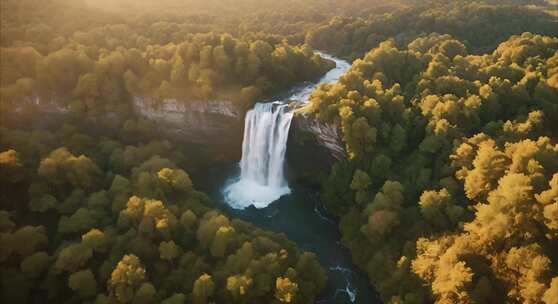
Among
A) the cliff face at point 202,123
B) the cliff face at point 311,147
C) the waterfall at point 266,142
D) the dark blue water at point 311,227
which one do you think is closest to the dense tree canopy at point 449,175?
the dark blue water at point 311,227

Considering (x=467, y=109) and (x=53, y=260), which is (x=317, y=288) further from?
(x=467, y=109)

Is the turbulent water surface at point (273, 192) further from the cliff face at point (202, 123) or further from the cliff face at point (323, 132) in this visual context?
the cliff face at point (202, 123)

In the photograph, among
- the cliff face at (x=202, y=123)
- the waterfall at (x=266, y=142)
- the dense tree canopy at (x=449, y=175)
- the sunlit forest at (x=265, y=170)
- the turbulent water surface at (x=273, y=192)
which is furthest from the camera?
the cliff face at (x=202, y=123)

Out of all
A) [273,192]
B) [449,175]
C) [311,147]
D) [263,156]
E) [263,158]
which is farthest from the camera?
[263,158]

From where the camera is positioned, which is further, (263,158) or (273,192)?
(263,158)

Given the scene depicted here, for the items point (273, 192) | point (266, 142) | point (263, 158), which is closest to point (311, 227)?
point (273, 192)

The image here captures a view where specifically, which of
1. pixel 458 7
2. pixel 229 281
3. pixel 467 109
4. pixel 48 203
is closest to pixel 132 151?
pixel 48 203

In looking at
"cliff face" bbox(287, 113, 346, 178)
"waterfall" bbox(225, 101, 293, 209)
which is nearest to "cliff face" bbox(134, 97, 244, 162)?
"waterfall" bbox(225, 101, 293, 209)

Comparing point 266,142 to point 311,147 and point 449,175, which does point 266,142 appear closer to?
point 311,147
